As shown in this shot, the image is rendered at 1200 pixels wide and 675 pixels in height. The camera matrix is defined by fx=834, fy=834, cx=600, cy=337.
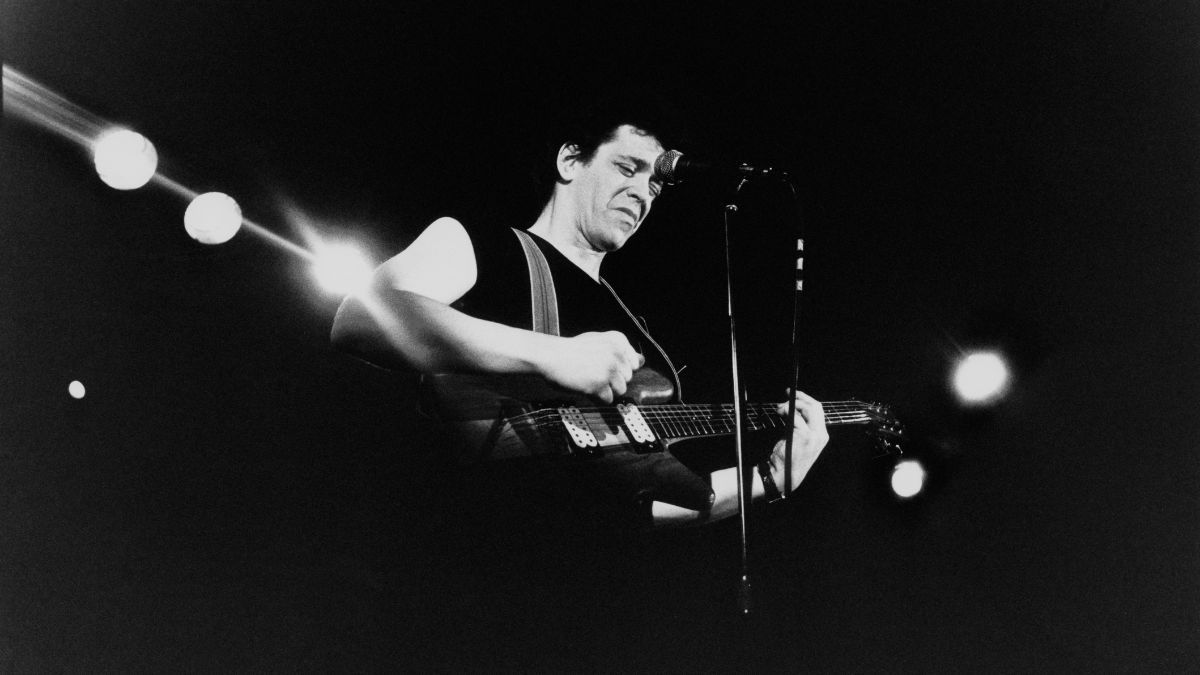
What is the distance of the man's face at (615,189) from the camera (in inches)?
80.5

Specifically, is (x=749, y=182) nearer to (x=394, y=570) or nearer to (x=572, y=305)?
(x=572, y=305)

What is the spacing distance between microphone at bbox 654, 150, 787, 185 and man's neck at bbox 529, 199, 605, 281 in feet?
0.96

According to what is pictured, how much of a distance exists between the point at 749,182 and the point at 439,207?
0.72m

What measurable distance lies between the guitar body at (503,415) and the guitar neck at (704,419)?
0.56ft

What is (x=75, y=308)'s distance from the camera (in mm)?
1907

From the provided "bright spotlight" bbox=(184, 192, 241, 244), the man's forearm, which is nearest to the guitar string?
the man's forearm

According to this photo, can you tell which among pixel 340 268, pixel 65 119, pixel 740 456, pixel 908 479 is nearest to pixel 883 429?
pixel 908 479

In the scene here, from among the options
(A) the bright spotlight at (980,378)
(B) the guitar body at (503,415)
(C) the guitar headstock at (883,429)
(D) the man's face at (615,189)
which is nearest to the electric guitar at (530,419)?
(B) the guitar body at (503,415)

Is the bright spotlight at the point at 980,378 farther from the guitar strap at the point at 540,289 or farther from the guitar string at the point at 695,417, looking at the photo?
the guitar strap at the point at 540,289

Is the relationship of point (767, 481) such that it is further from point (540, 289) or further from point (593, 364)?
point (540, 289)

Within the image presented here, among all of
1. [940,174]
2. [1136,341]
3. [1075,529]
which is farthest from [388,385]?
[1136,341]

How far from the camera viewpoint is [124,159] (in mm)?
Answer: 1904

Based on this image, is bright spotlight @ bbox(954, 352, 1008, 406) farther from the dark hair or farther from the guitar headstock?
the dark hair

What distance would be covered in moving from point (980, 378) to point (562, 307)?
1.48 meters
